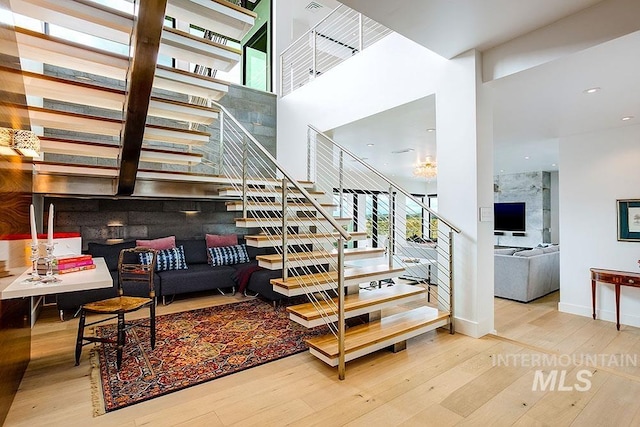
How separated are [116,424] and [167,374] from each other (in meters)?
0.55

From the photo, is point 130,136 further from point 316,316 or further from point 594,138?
point 594,138

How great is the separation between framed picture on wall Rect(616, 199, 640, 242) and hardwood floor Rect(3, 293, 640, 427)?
5.22ft

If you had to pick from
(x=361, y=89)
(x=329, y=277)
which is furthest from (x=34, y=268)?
(x=361, y=89)

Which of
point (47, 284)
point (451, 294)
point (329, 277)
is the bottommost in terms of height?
point (451, 294)

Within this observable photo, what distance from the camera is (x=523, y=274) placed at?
458 centimetres

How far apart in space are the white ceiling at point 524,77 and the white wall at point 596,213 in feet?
0.85

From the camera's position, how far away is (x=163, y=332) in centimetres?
319

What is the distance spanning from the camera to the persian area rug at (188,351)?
2.16 meters

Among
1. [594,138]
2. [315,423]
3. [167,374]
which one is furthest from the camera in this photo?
[594,138]

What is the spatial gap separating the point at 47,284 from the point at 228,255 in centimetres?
309

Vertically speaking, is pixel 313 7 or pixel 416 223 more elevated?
pixel 313 7

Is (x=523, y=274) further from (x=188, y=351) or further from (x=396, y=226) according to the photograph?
(x=188, y=351)

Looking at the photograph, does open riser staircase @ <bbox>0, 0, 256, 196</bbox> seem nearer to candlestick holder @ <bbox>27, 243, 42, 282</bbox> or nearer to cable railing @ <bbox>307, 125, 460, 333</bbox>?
candlestick holder @ <bbox>27, 243, 42, 282</bbox>

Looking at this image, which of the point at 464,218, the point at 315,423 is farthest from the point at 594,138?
the point at 315,423
